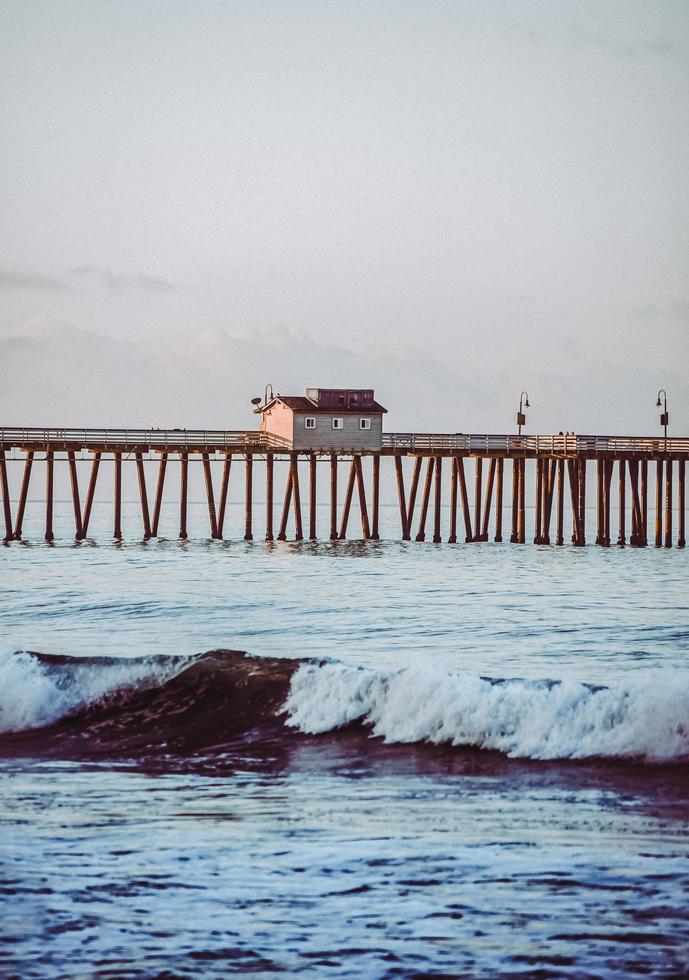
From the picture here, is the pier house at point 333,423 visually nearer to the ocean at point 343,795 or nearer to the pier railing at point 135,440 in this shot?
the pier railing at point 135,440

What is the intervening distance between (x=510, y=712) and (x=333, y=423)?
33.9m

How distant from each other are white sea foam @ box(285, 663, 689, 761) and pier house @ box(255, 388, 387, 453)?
104 feet

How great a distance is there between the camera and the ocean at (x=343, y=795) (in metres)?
7.21

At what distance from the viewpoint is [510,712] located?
13922mm

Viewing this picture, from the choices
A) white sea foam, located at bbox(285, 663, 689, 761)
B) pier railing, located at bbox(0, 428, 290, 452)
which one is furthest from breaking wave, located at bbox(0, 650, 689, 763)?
pier railing, located at bbox(0, 428, 290, 452)

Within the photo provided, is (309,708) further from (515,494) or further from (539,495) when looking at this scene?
(539,495)

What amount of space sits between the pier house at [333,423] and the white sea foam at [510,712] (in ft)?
104

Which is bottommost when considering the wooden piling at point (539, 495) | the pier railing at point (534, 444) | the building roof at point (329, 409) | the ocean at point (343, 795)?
the ocean at point (343, 795)

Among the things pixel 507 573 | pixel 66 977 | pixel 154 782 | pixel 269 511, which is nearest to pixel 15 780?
pixel 154 782

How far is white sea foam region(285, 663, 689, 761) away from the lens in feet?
42.4

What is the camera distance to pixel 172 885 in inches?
319

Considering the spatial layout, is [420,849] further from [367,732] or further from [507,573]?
[507,573]

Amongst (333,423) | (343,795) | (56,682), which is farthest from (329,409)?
(343,795)

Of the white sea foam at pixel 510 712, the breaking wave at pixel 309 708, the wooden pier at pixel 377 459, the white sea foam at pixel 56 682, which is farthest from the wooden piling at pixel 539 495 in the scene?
the white sea foam at pixel 510 712
